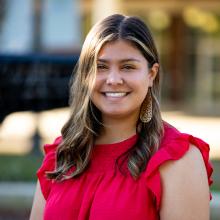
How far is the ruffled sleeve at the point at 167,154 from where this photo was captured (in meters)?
2.76

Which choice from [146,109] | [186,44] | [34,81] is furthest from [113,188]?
[186,44]

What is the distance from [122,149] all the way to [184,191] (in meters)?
0.34

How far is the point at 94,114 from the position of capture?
3148 millimetres

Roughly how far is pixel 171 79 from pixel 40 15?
13832mm

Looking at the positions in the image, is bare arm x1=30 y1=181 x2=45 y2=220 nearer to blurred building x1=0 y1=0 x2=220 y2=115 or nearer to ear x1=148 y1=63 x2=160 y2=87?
ear x1=148 y1=63 x2=160 y2=87

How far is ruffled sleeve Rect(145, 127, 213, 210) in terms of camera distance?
2.76m

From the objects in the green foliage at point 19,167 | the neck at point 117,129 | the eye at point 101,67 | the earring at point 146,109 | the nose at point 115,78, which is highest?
the eye at point 101,67

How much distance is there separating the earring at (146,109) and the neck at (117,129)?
0.12 feet

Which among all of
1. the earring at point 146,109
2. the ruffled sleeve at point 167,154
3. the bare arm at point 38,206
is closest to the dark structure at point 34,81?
the bare arm at point 38,206

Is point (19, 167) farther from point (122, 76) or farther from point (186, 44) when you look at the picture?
point (186, 44)

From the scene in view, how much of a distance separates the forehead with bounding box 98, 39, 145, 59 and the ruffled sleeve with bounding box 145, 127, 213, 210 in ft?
1.10

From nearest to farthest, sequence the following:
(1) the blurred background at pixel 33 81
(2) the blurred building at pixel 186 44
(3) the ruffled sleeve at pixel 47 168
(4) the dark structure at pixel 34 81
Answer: (3) the ruffled sleeve at pixel 47 168 < (1) the blurred background at pixel 33 81 < (4) the dark structure at pixel 34 81 < (2) the blurred building at pixel 186 44

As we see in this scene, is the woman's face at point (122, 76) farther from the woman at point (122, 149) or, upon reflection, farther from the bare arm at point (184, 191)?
the bare arm at point (184, 191)

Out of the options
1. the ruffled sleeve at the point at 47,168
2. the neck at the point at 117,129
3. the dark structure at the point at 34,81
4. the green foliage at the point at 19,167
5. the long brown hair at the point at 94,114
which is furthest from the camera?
the dark structure at the point at 34,81
